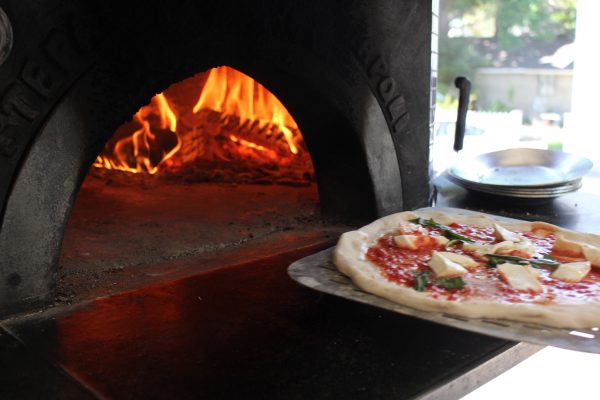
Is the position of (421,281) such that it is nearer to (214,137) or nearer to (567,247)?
(567,247)

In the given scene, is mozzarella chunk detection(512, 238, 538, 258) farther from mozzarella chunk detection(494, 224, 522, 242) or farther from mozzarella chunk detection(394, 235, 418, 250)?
mozzarella chunk detection(394, 235, 418, 250)

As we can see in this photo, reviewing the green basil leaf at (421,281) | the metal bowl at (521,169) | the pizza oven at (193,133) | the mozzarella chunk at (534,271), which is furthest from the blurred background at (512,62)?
the green basil leaf at (421,281)

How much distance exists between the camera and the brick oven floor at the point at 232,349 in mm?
1453

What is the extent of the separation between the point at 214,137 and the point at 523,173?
179cm

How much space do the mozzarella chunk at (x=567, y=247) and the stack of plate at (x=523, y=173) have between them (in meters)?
1.24

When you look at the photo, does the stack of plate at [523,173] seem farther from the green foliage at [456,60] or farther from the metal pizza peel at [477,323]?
the green foliage at [456,60]

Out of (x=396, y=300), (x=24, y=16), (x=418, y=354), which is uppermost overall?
(x=24, y=16)

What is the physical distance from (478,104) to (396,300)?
474 inches

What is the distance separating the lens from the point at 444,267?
1747 mm

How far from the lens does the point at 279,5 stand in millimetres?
2348

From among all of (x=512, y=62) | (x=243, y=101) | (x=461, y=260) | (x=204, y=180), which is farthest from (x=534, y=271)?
(x=512, y=62)

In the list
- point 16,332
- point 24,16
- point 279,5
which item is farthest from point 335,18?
point 16,332

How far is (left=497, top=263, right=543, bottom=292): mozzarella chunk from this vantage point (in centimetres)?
→ 166

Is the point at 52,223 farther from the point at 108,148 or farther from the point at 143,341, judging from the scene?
the point at 108,148
